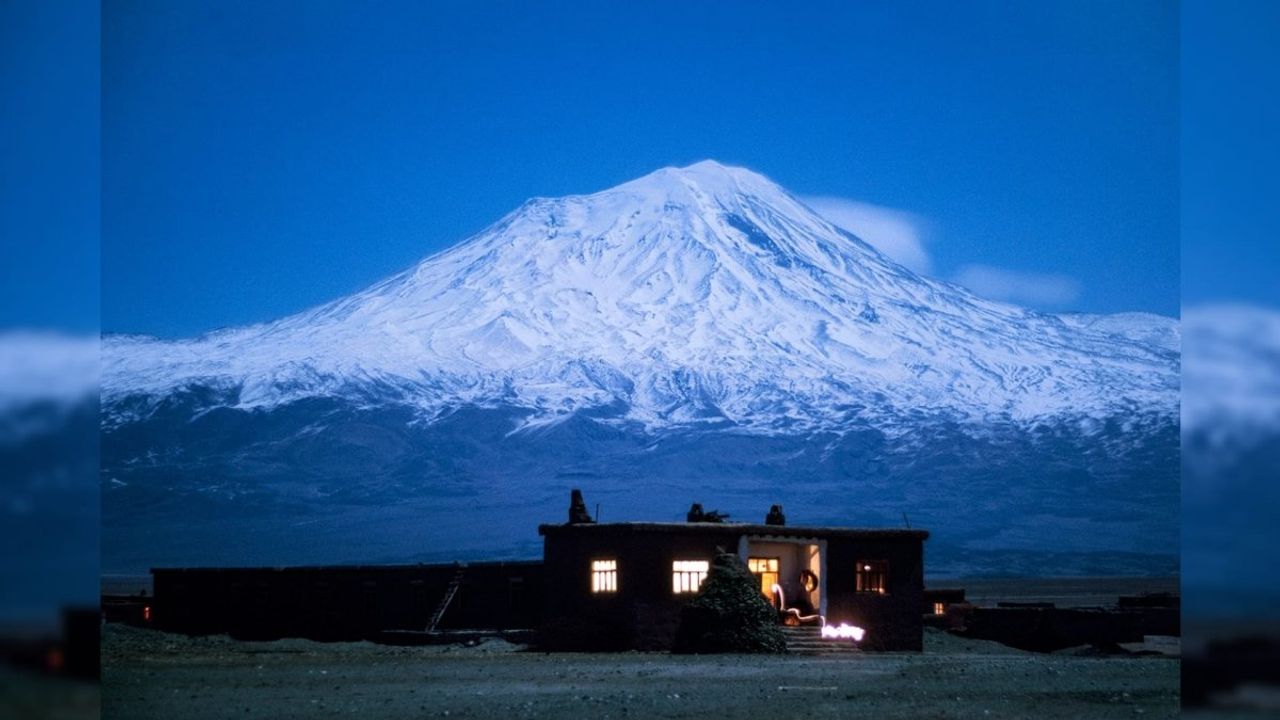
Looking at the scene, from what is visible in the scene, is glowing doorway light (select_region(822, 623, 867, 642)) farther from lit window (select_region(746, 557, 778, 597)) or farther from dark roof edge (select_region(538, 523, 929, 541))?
dark roof edge (select_region(538, 523, 929, 541))

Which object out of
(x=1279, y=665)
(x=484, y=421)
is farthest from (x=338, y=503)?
(x=1279, y=665)

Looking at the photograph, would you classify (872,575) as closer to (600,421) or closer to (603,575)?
(603,575)

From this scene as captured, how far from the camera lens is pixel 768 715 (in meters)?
11.8

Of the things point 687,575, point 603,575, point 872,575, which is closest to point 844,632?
point 872,575

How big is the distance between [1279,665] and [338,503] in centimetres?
5592

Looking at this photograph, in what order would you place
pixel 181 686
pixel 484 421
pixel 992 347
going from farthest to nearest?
pixel 484 421, pixel 992 347, pixel 181 686

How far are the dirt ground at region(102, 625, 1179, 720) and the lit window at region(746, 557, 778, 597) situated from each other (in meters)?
2.41

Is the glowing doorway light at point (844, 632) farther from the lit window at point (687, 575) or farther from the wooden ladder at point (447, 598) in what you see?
the wooden ladder at point (447, 598)

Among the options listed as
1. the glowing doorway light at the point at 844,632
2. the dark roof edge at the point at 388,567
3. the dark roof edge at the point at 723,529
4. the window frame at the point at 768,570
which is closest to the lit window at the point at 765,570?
the window frame at the point at 768,570

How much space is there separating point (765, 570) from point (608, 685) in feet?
27.6

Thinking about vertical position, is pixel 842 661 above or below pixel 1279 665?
below

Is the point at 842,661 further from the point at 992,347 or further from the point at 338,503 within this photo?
the point at 338,503

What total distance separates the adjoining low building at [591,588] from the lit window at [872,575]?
20 mm

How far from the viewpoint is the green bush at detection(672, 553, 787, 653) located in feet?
65.1
